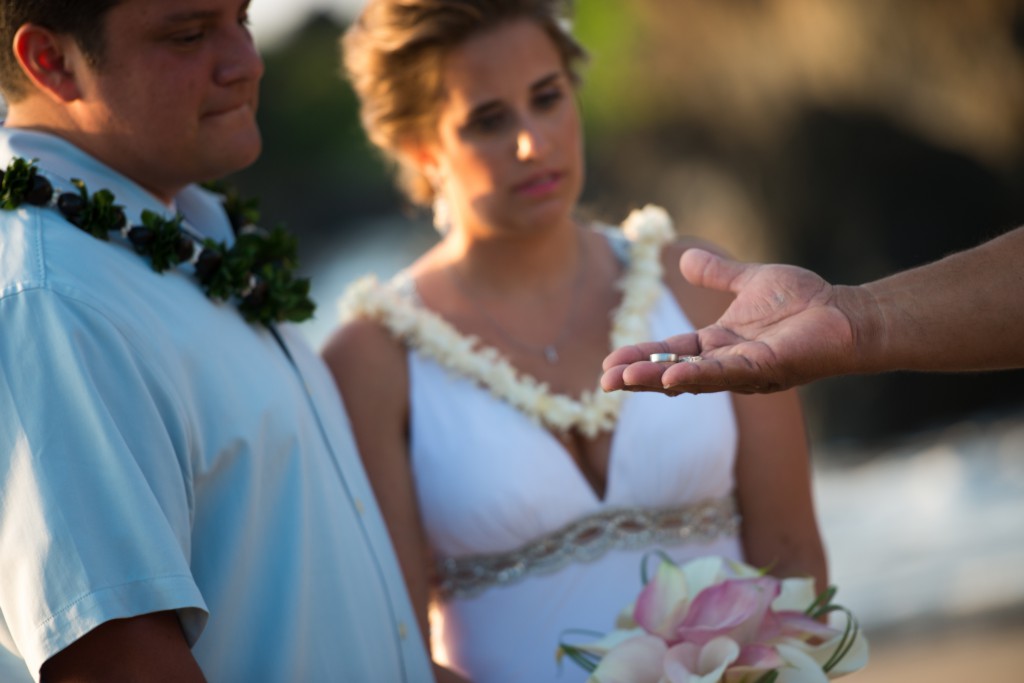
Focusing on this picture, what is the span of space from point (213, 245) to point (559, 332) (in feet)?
3.79

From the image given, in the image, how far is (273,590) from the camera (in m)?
2.40

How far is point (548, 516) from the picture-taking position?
3234 millimetres

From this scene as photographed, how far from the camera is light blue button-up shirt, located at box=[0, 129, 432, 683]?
6.66 feet

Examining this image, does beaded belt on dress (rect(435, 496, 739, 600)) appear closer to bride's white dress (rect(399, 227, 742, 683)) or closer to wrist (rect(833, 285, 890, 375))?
bride's white dress (rect(399, 227, 742, 683))

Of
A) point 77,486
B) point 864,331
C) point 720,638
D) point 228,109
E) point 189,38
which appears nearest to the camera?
point 77,486

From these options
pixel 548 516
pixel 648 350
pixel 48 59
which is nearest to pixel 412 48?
pixel 48 59

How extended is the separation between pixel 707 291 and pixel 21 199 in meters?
1.89

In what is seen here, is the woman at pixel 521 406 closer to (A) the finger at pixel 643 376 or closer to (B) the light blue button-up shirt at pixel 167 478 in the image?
(B) the light blue button-up shirt at pixel 167 478

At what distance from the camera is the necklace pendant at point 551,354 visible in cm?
345

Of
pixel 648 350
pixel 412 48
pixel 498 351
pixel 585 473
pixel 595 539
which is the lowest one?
pixel 595 539

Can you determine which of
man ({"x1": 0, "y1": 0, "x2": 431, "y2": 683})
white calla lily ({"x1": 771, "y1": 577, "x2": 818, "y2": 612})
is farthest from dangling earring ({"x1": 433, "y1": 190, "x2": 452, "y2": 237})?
white calla lily ({"x1": 771, "y1": 577, "x2": 818, "y2": 612})

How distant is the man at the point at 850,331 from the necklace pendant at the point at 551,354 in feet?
3.85

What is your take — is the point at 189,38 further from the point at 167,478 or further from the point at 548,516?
the point at 548,516

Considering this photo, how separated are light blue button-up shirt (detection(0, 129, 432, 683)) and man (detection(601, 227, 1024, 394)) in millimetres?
736
